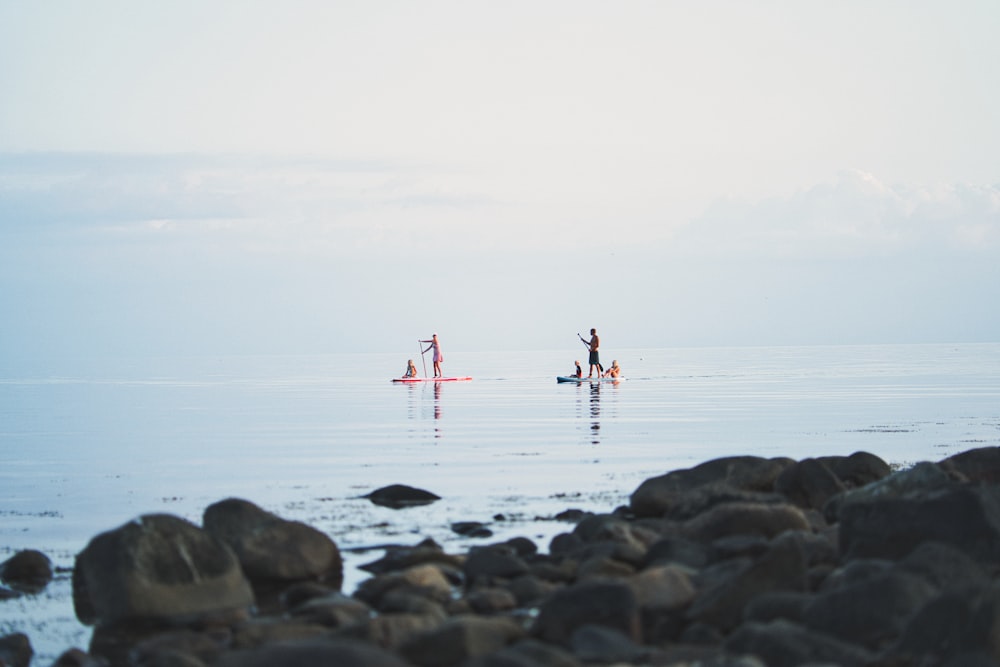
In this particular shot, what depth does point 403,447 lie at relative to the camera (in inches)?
973

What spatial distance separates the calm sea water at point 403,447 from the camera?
15484 millimetres

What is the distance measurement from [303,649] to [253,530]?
5.82 metres

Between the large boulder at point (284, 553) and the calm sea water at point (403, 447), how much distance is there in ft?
1.19

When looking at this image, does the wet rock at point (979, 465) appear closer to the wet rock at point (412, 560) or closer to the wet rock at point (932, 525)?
the wet rock at point (932, 525)

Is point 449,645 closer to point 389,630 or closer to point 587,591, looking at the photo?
point 389,630

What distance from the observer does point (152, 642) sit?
348 inches

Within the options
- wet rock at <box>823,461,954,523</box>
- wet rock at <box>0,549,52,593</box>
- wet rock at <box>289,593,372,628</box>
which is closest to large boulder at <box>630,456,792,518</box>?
wet rock at <box>823,461,954,523</box>

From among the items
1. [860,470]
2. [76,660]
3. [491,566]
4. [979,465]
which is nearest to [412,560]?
[491,566]

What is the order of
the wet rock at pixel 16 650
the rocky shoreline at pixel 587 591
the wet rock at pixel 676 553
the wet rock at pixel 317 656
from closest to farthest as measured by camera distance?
the wet rock at pixel 317 656, the rocky shoreline at pixel 587 591, the wet rock at pixel 16 650, the wet rock at pixel 676 553

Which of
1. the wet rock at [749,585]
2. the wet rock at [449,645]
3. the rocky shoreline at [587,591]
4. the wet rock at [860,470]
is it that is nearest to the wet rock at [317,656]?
the rocky shoreline at [587,591]

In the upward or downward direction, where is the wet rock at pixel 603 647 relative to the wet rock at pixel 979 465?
downward

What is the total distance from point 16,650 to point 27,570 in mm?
3226

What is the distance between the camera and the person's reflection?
25797mm

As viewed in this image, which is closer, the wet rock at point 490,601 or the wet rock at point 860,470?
the wet rock at point 490,601
